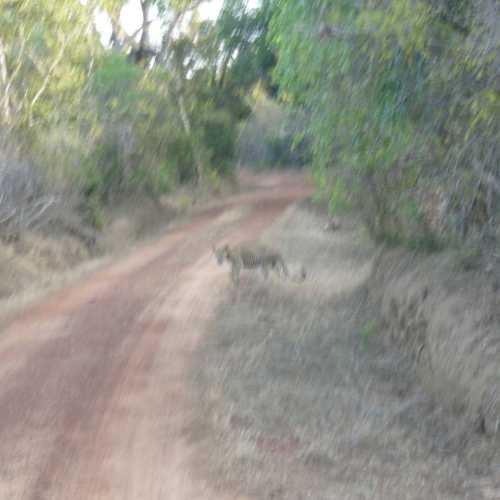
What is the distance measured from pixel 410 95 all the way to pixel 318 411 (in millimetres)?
3627

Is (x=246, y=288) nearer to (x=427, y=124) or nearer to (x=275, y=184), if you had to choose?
(x=427, y=124)

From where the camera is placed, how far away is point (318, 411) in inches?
417

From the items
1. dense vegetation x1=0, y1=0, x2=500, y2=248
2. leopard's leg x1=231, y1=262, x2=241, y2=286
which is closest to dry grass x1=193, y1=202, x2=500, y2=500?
leopard's leg x1=231, y1=262, x2=241, y2=286

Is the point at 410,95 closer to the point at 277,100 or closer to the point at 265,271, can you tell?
the point at 265,271

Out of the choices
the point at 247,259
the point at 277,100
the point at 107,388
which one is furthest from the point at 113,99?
the point at 107,388

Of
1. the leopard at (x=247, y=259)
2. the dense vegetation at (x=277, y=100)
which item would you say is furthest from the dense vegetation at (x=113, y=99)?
the leopard at (x=247, y=259)

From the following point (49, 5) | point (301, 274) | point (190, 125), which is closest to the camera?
point (301, 274)

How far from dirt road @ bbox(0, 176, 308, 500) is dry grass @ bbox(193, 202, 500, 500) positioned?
381 mm

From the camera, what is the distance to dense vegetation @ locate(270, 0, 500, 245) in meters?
10.0

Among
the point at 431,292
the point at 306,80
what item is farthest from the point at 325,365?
the point at 306,80

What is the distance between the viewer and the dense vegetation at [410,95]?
32.9ft

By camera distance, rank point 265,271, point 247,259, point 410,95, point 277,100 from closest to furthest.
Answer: point 410,95
point 247,259
point 265,271
point 277,100

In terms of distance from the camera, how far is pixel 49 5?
2247 cm

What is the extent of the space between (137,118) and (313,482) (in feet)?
75.9
